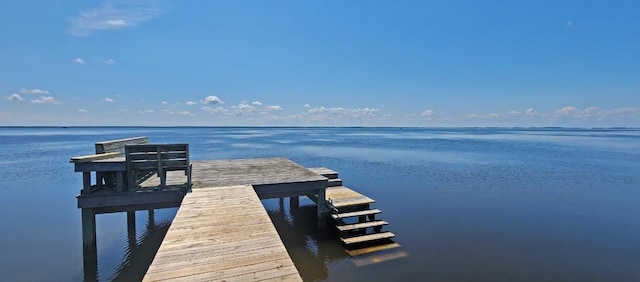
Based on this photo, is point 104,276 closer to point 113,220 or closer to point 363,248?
point 113,220

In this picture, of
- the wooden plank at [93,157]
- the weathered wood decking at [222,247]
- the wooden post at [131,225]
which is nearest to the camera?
the weathered wood decking at [222,247]

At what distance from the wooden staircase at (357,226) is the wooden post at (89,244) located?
20.9 feet

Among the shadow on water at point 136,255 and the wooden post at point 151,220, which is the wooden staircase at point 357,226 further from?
the wooden post at point 151,220

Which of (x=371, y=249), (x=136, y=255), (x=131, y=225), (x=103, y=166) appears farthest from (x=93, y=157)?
(x=371, y=249)

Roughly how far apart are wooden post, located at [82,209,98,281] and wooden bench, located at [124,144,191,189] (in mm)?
1305

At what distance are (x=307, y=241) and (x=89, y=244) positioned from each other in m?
5.79

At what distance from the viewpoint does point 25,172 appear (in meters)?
24.0

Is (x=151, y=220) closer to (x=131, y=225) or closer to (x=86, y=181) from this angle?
(x=131, y=225)

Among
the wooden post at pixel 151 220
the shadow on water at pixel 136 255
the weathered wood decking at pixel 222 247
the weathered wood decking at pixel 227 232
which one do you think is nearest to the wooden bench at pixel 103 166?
the weathered wood decking at pixel 227 232

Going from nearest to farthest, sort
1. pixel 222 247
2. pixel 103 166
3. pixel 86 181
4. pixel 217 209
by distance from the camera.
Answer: pixel 222 247
pixel 217 209
pixel 103 166
pixel 86 181

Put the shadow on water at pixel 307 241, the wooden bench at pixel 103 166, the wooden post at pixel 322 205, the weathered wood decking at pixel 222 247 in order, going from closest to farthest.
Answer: the weathered wood decking at pixel 222 247, the wooden bench at pixel 103 166, the shadow on water at pixel 307 241, the wooden post at pixel 322 205

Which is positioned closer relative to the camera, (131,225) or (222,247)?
(222,247)

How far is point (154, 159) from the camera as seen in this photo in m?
7.48

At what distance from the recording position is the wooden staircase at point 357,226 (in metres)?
9.05
